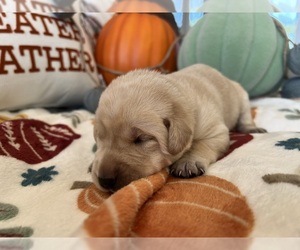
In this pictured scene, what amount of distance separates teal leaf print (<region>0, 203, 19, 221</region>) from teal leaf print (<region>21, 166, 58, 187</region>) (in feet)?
0.54

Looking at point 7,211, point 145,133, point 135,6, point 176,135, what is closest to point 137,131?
point 145,133

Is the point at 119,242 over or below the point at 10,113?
over

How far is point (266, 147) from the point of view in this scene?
1512 millimetres

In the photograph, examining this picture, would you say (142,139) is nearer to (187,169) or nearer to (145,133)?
(145,133)

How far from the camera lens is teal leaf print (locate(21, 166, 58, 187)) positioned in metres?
1.31

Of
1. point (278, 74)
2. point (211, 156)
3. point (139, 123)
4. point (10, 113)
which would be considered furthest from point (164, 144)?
point (278, 74)

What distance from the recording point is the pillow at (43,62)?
210cm

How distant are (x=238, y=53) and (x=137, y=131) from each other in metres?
1.38

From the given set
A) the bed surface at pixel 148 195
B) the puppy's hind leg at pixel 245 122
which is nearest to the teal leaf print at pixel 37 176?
the bed surface at pixel 148 195

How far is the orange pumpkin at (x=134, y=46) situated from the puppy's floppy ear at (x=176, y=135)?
4.51ft

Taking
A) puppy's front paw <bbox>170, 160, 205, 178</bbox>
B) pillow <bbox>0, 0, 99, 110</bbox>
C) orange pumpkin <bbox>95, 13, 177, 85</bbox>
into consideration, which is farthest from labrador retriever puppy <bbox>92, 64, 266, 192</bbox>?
orange pumpkin <bbox>95, 13, 177, 85</bbox>

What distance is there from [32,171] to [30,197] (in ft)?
0.74

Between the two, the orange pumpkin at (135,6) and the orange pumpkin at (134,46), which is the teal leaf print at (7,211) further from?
the orange pumpkin at (134,46)

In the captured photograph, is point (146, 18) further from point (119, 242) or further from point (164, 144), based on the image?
point (119, 242)
